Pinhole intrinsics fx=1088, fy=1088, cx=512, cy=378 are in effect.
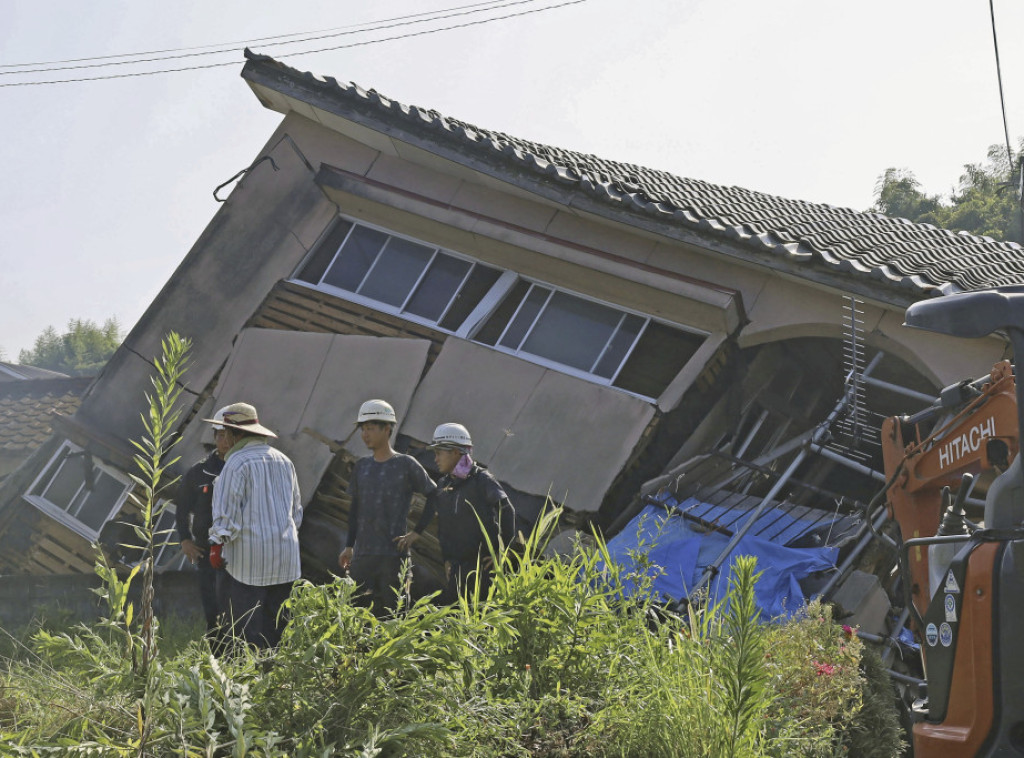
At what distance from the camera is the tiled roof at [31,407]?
18.3m

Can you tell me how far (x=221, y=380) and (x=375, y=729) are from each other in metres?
9.54

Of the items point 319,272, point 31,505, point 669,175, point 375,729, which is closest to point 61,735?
point 375,729

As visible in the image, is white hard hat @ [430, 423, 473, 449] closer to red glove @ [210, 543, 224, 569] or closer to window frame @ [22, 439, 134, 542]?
red glove @ [210, 543, 224, 569]

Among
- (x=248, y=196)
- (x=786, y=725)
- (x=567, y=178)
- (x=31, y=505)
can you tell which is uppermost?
(x=567, y=178)

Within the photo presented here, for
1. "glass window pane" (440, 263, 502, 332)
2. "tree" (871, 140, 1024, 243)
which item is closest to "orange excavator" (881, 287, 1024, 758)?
"glass window pane" (440, 263, 502, 332)

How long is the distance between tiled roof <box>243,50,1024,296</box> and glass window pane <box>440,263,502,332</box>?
1140mm

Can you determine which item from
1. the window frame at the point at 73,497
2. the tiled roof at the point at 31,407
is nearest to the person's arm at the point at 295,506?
the window frame at the point at 73,497

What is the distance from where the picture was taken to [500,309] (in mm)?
11508

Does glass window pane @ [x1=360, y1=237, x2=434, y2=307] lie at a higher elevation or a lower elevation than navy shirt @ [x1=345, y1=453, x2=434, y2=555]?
higher

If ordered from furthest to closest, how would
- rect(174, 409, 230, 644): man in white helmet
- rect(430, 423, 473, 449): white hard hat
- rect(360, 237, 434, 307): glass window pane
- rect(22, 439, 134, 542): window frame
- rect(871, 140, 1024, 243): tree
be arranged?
rect(871, 140, 1024, 243): tree → rect(22, 439, 134, 542): window frame → rect(360, 237, 434, 307): glass window pane → rect(174, 409, 230, 644): man in white helmet → rect(430, 423, 473, 449): white hard hat

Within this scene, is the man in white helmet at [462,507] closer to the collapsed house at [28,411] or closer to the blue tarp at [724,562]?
the blue tarp at [724,562]

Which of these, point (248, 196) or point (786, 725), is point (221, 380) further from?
point (786, 725)

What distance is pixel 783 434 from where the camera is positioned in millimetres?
12477

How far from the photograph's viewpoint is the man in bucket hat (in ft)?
19.9
